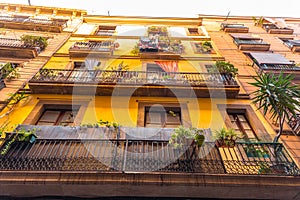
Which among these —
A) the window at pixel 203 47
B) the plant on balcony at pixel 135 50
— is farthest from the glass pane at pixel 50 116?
the window at pixel 203 47

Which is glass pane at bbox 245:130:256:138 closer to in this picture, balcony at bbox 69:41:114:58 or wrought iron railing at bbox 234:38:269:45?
wrought iron railing at bbox 234:38:269:45

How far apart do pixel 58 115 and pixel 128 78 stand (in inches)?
128

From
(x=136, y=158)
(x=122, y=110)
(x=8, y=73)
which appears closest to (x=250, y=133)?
(x=136, y=158)

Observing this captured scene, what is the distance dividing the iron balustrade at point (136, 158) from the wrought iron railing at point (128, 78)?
3.20m

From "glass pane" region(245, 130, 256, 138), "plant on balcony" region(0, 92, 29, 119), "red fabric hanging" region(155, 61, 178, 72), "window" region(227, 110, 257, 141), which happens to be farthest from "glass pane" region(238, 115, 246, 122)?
"plant on balcony" region(0, 92, 29, 119)

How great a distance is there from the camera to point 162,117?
7.92 m

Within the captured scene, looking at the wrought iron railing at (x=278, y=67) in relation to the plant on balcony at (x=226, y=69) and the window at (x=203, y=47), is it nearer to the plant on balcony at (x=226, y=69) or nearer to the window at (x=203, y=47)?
the plant on balcony at (x=226, y=69)

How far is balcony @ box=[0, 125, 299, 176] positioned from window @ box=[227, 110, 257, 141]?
1157mm

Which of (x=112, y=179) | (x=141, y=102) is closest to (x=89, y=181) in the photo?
(x=112, y=179)

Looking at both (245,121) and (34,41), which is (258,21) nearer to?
(245,121)

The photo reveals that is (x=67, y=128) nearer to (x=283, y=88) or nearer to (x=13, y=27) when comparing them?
(x=283, y=88)

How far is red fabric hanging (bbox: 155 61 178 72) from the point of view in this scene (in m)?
10.1

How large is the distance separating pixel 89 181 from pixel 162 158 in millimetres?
1915

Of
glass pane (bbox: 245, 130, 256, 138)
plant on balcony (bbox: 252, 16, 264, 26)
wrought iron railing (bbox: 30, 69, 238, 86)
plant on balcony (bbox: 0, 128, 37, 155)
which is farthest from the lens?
plant on balcony (bbox: 252, 16, 264, 26)
